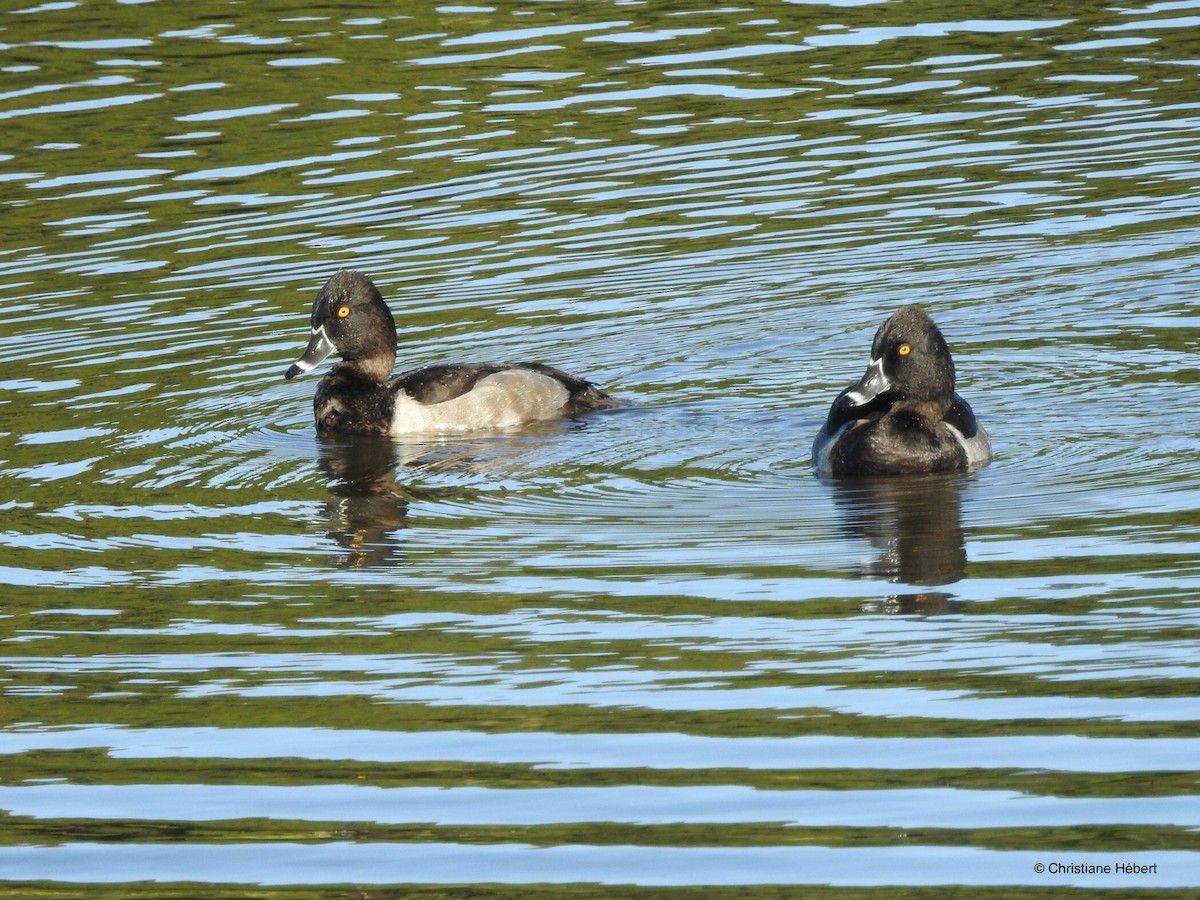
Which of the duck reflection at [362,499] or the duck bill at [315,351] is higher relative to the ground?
the duck bill at [315,351]

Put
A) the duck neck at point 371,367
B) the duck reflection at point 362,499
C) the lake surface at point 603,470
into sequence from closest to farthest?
the lake surface at point 603,470 < the duck reflection at point 362,499 < the duck neck at point 371,367

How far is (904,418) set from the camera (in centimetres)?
1280

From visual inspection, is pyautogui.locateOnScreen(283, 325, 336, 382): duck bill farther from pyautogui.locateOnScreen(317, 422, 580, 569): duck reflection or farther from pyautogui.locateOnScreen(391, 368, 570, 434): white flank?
pyautogui.locateOnScreen(391, 368, 570, 434): white flank

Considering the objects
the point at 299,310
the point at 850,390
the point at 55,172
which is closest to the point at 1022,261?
the point at 850,390

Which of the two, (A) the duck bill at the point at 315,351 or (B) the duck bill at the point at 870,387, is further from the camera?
(A) the duck bill at the point at 315,351

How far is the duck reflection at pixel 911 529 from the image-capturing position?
9812 millimetres

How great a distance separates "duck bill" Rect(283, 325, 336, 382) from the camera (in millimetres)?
15594

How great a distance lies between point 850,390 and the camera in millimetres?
12922

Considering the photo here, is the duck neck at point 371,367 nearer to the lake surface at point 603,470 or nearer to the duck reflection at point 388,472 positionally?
the lake surface at point 603,470

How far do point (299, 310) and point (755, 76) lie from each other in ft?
22.1

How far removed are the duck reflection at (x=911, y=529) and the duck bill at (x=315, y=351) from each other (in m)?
4.62

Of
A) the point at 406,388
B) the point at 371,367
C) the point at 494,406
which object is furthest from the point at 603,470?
the point at 371,367

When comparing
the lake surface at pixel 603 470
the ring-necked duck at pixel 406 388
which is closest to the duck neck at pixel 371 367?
the ring-necked duck at pixel 406 388

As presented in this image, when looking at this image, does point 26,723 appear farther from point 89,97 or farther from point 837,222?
point 89,97
